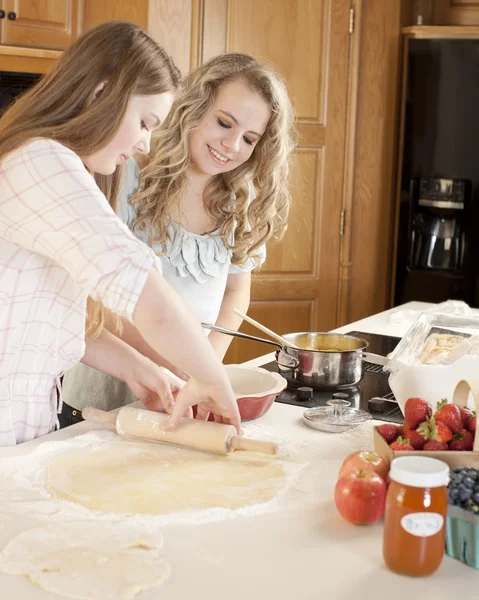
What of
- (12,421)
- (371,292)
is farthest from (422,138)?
(12,421)

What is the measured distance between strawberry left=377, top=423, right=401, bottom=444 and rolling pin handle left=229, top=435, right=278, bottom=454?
0.58 feet

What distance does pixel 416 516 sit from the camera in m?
0.97

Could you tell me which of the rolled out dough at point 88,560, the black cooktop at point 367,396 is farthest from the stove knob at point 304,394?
the rolled out dough at point 88,560

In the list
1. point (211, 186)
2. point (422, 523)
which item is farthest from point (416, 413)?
point (211, 186)

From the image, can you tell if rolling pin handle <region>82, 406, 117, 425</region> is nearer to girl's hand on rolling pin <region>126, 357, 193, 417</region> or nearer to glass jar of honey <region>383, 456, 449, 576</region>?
A: girl's hand on rolling pin <region>126, 357, 193, 417</region>

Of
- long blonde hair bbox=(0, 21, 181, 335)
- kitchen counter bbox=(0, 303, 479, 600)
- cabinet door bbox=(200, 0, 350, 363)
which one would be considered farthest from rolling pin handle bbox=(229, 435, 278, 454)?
cabinet door bbox=(200, 0, 350, 363)

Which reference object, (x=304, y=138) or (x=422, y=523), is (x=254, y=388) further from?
(x=304, y=138)

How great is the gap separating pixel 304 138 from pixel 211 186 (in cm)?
160

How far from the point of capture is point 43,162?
3.91 feet

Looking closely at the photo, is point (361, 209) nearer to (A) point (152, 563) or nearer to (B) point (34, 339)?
(B) point (34, 339)

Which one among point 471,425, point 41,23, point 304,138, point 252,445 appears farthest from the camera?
point 304,138

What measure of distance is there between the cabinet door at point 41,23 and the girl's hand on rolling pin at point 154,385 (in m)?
1.98

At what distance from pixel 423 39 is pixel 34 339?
264 cm

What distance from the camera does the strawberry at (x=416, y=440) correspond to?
120 centimetres
